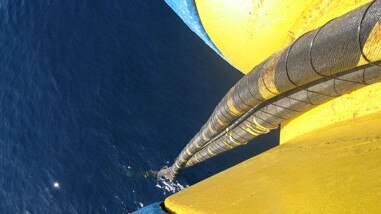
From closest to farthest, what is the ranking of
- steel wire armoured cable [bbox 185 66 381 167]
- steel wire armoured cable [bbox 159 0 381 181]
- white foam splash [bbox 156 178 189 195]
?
1. steel wire armoured cable [bbox 159 0 381 181]
2. steel wire armoured cable [bbox 185 66 381 167]
3. white foam splash [bbox 156 178 189 195]

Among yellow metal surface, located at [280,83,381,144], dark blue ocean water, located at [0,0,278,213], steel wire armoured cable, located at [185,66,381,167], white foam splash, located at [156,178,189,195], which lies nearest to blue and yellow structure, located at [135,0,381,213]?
yellow metal surface, located at [280,83,381,144]

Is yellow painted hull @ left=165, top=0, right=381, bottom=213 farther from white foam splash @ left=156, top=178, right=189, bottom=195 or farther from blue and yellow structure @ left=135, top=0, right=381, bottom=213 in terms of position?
white foam splash @ left=156, top=178, right=189, bottom=195

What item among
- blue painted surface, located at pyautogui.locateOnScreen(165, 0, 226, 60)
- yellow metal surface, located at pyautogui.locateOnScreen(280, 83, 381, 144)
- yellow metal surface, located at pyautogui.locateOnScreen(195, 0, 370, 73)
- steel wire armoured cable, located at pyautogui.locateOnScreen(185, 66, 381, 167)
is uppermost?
blue painted surface, located at pyautogui.locateOnScreen(165, 0, 226, 60)

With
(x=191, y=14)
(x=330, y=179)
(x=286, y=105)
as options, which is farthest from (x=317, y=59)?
(x=191, y=14)

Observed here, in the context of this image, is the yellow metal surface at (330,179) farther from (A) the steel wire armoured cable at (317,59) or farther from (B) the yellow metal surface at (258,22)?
(B) the yellow metal surface at (258,22)

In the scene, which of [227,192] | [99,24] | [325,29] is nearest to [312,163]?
→ [227,192]

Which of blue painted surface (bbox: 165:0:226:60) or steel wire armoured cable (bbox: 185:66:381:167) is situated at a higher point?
blue painted surface (bbox: 165:0:226:60)

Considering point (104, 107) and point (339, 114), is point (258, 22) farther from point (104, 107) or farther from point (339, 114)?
point (104, 107)
